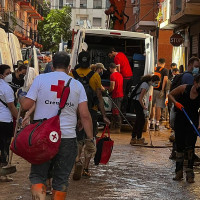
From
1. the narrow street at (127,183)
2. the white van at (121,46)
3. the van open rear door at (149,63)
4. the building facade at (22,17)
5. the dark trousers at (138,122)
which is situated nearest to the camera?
the narrow street at (127,183)

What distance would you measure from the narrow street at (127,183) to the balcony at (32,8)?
169ft

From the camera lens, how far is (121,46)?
18.2 m

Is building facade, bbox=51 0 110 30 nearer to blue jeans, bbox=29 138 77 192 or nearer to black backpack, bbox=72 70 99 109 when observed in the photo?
black backpack, bbox=72 70 99 109

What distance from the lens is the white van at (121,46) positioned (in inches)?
635

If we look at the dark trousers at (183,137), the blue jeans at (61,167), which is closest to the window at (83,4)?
the dark trousers at (183,137)

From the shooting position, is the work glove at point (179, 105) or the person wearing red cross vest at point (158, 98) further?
the person wearing red cross vest at point (158, 98)

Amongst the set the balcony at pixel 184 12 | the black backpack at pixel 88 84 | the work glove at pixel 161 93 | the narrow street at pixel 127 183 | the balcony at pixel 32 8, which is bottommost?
the narrow street at pixel 127 183

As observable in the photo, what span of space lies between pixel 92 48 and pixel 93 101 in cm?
860

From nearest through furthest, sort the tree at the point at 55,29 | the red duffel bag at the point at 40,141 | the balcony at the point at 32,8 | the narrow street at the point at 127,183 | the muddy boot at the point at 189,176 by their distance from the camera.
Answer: the red duffel bag at the point at 40,141 < the narrow street at the point at 127,183 < the muddy boot at the point at 189,176 < the balcony at the point at 32,8 < the tree at the point at 55,29

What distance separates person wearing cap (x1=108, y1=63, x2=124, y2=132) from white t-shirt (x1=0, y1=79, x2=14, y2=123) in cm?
749

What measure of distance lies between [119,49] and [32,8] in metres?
49.3

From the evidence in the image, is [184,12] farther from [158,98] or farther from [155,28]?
[155,28]

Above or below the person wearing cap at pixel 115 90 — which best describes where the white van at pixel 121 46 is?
above

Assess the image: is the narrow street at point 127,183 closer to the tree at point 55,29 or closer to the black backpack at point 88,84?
the black backpack at point 88,84
